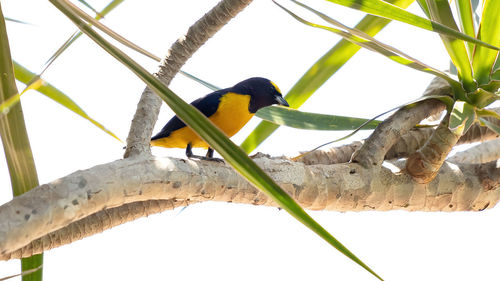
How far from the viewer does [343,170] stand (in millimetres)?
1092

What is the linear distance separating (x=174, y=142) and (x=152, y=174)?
819mm

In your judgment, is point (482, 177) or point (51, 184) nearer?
point (51, 184)

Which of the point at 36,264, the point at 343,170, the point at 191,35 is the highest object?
the point at 191,35

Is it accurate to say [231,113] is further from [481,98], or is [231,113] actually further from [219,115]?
[481,98]

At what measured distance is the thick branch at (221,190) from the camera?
720mm

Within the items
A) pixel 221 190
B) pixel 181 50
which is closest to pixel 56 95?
pixel 181 50

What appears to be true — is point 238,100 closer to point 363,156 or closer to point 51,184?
point 363,156

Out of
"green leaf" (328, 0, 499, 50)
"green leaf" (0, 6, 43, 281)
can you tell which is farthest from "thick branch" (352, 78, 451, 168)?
A: "green leaf" (0, 6, 43, 281)

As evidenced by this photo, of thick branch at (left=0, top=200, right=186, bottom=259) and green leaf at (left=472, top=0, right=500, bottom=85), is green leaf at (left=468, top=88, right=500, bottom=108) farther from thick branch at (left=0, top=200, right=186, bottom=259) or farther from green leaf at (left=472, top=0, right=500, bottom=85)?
thick branch at (left=0, top=200, right=186, bottom=259)

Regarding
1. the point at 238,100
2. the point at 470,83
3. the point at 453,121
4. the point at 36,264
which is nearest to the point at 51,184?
the point at 36,264

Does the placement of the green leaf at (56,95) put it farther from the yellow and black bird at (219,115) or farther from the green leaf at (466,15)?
the green leaf at (466,15)

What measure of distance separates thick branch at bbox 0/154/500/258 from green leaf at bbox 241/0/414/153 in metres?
0.32

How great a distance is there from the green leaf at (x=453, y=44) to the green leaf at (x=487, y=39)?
0.02 meters

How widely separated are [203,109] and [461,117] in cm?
78
